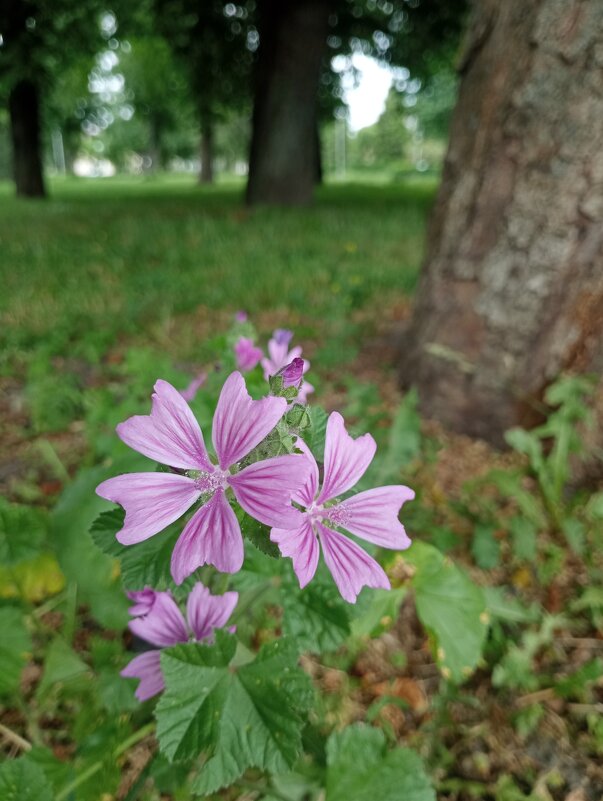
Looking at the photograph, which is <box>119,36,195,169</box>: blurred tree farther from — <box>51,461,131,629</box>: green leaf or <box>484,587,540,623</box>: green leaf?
<box>484,587,540,623</box>: green leaf

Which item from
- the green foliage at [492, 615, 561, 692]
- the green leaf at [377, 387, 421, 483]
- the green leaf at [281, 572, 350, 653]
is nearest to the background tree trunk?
the green leaf at [377, 387, 421, 483]

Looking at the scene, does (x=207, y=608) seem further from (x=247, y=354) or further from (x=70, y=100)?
(x=70, y=100)

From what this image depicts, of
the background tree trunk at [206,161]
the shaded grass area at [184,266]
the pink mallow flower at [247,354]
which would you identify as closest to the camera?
the pink mallow flower at [247,354]

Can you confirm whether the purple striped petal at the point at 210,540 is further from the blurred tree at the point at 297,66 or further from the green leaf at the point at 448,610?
the blurred tree at the point at 297,66

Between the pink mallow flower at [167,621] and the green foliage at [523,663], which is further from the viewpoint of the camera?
the green foliage at [523,663]

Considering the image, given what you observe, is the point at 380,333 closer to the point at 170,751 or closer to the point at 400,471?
the point at 400,471

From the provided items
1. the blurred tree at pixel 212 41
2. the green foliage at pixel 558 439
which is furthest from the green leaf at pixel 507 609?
the blurred tree at pixel 212 41

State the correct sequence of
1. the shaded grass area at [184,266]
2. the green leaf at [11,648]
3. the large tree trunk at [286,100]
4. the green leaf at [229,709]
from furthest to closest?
the large tree trunk at [286,100] < the shaded grass area at [184,266] < the green leaf at [11,648] < the green leaf at [229,709]

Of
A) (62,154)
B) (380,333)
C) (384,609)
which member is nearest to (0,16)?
(380,333)

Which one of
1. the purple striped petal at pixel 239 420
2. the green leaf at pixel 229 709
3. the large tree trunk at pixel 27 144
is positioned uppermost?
the large tree trunk at pixel 27 144
